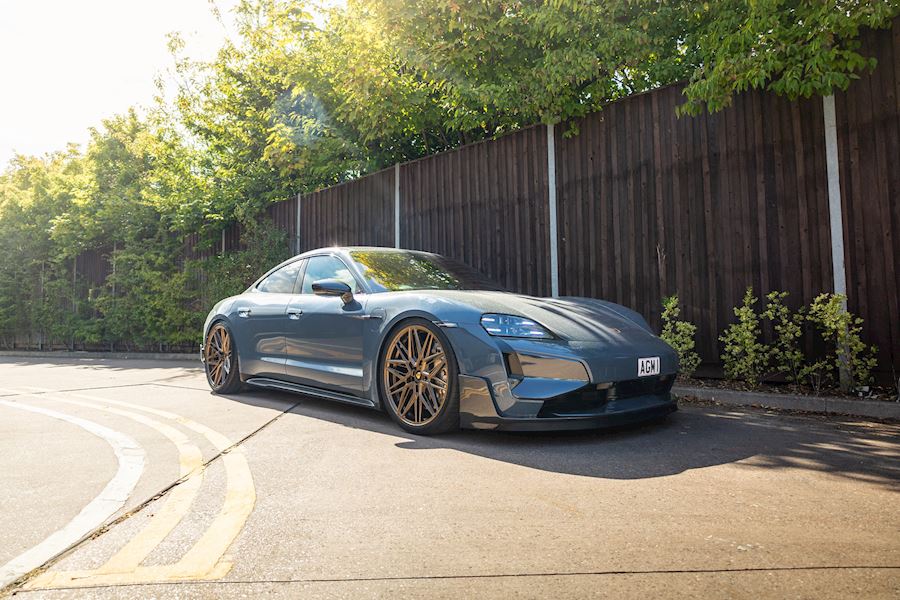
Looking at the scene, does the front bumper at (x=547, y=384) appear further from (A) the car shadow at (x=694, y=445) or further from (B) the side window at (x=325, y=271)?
(B) the side window at (x=325, y=271)

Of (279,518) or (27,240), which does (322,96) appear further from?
(27,240)

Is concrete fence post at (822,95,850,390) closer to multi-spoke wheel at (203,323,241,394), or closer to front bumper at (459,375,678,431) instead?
front bumper at (459,375,678,431)

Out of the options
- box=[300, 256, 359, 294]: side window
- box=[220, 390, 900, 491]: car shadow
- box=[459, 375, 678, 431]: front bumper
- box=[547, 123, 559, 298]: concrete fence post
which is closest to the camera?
box=[220, 390, 900, 491]: car shadow

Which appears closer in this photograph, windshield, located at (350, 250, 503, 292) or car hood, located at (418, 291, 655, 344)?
car hood, located at (418, 291, 655, 344)

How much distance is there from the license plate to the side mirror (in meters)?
2.22

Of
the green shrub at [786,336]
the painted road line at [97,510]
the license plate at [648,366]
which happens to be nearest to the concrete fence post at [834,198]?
the green shrub at [786,336]

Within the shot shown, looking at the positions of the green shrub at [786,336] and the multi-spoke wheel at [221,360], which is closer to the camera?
the green shrub at [786,336]

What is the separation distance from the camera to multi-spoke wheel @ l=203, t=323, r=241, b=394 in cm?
628

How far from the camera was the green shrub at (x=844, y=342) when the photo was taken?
4.98 meters

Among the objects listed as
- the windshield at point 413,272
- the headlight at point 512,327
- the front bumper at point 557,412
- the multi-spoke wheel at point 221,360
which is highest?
the windshield at point 413,272

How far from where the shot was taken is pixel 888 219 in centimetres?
508

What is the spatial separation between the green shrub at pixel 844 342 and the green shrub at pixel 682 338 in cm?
107

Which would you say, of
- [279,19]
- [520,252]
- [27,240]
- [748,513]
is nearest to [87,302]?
[27,240]

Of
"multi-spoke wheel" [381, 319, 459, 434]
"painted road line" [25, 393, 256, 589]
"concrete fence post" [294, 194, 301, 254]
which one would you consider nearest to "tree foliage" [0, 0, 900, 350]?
"concrete fence post" [294, 194, 301, 254]
